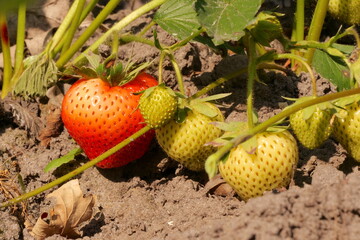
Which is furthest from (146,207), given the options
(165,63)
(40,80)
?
(40,80)

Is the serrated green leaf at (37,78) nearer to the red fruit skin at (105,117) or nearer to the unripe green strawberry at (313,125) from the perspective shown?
the red fruit skin at (105,117)

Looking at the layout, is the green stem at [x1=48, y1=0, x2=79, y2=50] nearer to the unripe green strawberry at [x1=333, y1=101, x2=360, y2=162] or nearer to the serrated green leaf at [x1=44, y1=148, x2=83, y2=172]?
the serrated green leaf at [x1=44, y1=148, x2=83, y2=172]

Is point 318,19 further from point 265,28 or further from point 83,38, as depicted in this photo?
point 83,38

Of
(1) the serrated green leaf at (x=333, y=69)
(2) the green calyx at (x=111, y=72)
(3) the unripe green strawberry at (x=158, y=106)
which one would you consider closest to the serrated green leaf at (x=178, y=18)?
(2) the green calyx at (x=111, y=72)

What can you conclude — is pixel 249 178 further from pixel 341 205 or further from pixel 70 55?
pixel 70 55

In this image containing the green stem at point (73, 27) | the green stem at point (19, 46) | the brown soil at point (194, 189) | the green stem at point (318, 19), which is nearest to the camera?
the brown soil at point (194, 189)

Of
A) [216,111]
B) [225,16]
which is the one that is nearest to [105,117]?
[216,111]
